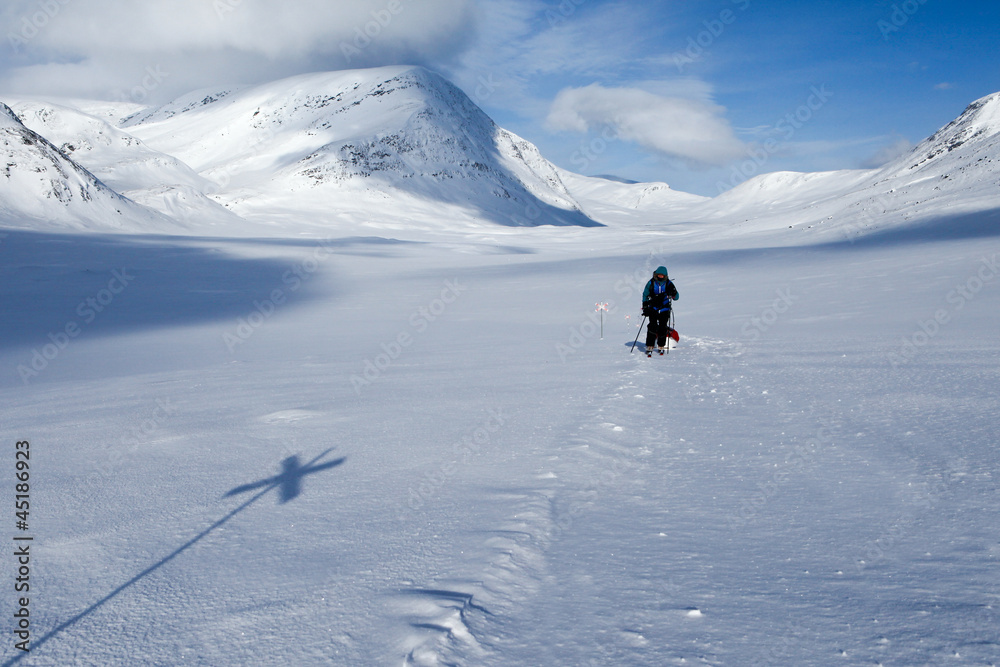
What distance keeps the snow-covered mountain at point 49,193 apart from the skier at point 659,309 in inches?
1390

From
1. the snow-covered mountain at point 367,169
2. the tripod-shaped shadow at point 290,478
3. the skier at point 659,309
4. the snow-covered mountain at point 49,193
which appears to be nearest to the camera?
the tripod-shaped shadow at point 290,478

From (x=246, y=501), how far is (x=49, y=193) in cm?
4174

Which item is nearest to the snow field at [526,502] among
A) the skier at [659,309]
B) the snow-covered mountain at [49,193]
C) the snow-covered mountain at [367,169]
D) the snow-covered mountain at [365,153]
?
the skier at [659,309]

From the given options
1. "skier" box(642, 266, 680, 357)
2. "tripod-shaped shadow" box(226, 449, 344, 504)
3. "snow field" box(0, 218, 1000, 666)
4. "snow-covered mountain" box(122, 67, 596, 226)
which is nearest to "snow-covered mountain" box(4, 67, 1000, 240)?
"snow-covered mountain" box(122, 67, 596, 226)

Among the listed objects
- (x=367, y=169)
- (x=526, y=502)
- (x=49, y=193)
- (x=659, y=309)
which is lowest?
(x=526, y=502)

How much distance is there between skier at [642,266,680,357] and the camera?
970 centimetres

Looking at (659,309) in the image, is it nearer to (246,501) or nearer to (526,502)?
(526,502)

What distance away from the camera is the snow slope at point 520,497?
102 inches

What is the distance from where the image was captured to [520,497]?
404 cm

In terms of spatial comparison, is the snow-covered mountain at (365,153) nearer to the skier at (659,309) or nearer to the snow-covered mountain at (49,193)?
the snow-covered mountain at (49,193)

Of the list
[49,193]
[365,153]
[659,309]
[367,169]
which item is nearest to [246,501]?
[659,309]

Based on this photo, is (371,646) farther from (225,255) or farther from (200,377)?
(225,255)

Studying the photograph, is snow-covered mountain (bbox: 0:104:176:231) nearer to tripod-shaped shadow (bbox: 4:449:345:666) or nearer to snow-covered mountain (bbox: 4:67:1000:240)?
snow-covered mountain (bbox: 4:67:1000:240)

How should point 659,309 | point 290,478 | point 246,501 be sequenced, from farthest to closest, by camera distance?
point 659,309 → point 290,478 → point 246,501
